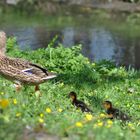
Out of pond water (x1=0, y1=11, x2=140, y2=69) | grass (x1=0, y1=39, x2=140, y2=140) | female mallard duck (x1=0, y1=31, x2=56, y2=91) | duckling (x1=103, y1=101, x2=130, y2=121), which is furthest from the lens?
pond water (x1=0, y1=11, x2=140, y2=69)

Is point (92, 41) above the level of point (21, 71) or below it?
below

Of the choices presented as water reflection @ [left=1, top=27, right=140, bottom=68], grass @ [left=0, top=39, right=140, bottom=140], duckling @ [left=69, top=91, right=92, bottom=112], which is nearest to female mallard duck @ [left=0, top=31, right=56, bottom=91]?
grass @ [left=0, top=39, right=140, bottom=140]

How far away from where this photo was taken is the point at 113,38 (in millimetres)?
23766

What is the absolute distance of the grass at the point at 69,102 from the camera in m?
6.04

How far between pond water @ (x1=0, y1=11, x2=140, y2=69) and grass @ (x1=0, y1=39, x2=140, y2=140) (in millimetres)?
5474

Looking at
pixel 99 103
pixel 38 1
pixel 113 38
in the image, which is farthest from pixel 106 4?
pixel 99 103

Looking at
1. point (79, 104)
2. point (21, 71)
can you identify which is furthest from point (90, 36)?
point (21, 71)

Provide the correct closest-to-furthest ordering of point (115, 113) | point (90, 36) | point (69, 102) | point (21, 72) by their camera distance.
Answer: point (21, 72) < point (115, 113) < point (69, 102) < point (90, 36)

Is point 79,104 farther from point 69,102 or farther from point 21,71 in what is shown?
point 21,71

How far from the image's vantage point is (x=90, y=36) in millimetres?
24172

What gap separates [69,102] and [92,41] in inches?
529

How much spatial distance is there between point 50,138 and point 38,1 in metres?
28.7

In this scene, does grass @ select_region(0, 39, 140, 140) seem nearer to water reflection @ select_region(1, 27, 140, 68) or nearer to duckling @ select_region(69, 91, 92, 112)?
duckling @ select_region(69, 91, 92, 112)

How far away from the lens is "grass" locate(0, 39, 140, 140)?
604 cm
